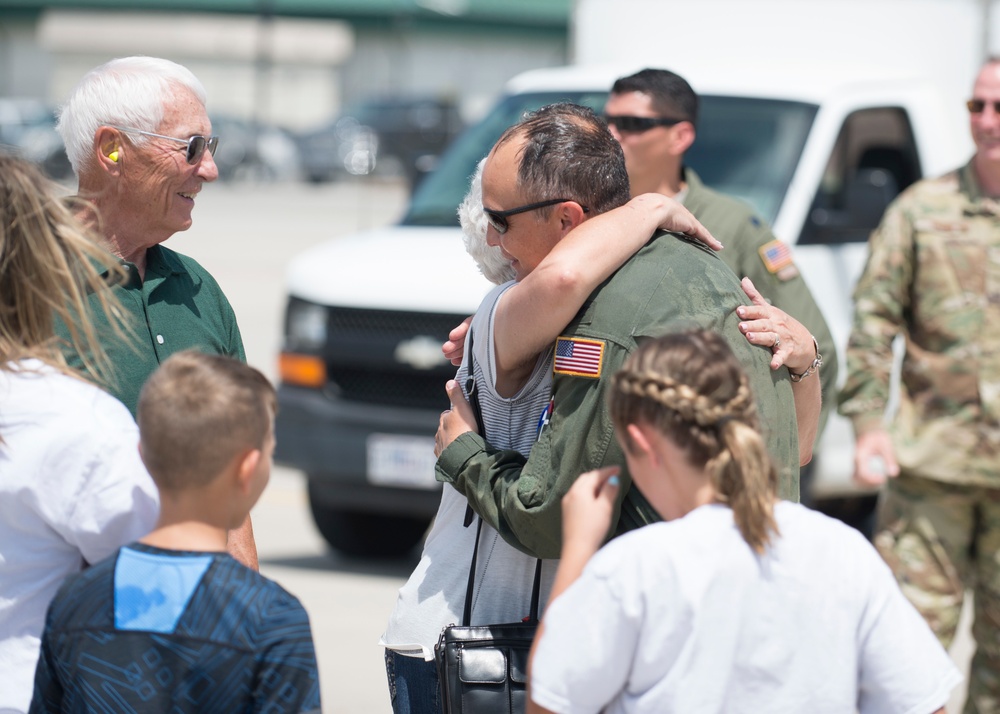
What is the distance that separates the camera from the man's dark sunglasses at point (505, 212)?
270 cm

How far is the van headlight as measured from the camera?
274 inches

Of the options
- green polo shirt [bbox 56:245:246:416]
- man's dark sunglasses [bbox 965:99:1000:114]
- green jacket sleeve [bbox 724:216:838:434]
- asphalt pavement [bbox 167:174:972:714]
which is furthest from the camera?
asphalt pavement [bbox 167:174:972:714]

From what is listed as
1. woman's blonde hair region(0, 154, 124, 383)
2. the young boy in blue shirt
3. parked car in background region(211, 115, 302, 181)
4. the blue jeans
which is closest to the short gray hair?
woman's blonde hair region(0, 154, 124, 383)

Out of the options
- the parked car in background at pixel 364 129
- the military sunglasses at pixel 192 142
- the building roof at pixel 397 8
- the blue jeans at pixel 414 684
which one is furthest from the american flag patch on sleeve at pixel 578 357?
the building roof at pixel 397 8

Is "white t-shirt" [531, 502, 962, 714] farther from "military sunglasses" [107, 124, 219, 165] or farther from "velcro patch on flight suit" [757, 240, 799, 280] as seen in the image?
"velcro patch on flight suit" [757, 240, 799, 280]

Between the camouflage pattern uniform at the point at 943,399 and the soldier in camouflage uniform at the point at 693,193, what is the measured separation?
10.0 inches

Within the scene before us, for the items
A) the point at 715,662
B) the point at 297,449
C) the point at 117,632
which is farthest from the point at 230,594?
the point at 297,449

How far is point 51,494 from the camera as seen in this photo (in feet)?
7.57

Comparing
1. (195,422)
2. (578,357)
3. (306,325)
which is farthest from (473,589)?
(306,325)

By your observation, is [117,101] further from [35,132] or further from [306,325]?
[35,132]

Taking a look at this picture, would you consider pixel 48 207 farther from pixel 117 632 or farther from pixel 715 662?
pixel 715 662

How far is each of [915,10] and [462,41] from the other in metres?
45.6

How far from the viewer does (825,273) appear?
6.62 m

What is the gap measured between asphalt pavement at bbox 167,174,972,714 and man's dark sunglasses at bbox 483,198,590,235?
10.1 feet
